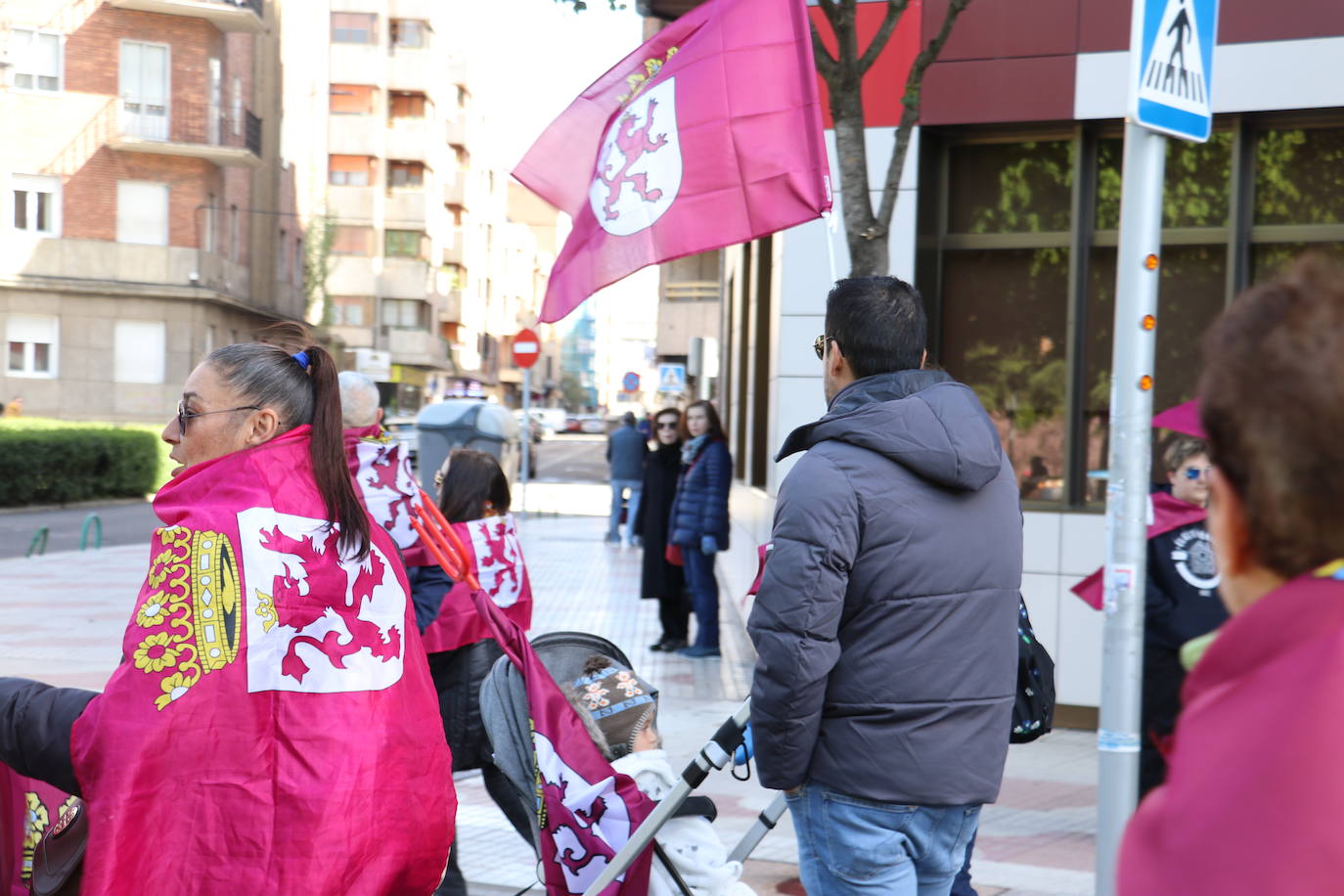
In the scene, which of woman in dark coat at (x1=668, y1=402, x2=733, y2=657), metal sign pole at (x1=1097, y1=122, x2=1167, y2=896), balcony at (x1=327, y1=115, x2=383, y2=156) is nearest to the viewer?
Result: metal sign pole at (x1=1097, y1=122, x2=1167, y2=896)

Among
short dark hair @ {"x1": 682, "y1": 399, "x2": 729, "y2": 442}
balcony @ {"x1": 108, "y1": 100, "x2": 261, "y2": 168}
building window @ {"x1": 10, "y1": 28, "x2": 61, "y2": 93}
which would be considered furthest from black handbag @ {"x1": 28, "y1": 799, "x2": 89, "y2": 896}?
building window @ {"x1": 10, "y1": 28, "x2": 61, "y2": 93}

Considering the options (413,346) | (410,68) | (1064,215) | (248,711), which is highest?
(410,68)

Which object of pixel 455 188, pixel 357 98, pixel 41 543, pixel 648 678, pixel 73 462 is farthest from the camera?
pixel 455 188

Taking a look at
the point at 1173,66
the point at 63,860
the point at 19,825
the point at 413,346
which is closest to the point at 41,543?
the point at 19,825

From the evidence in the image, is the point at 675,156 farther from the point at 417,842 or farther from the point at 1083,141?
the point at 1083,141

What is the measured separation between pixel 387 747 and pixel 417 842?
25 cm

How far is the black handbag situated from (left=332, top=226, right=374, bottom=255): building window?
219ft

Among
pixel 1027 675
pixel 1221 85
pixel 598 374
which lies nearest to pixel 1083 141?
pixel 1221 85

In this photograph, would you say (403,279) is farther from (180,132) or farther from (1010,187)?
(1010,187)

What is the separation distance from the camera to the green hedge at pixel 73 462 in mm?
27172

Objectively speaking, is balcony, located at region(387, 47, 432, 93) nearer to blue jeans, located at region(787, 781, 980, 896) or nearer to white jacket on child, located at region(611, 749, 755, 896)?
white jacket on child, located at region(611, 749, 755, 896)

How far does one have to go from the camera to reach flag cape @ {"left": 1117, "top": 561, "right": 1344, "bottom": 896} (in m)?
1.22

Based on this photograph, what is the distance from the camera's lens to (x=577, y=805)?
3.96 m

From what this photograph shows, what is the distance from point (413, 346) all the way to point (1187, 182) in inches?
2482
